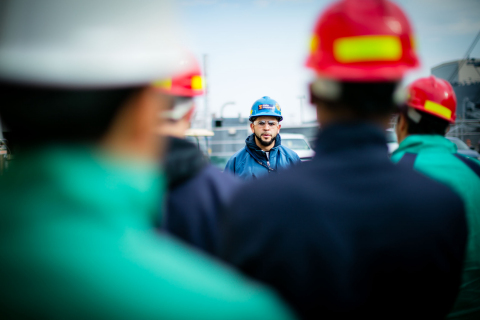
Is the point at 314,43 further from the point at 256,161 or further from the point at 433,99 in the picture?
the point at 256,161

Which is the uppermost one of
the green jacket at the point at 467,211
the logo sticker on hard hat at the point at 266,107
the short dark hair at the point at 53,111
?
the logo sticker on hard hat at the point at 266,107

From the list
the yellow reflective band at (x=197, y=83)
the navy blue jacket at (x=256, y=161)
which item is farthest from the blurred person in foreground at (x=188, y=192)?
the navy blue jacket at (x=256, y=161)

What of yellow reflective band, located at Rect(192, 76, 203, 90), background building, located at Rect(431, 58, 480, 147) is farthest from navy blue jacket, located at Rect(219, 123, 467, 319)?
background building, located at Rect(431, 58, 480, 147)

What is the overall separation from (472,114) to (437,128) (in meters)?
34.0

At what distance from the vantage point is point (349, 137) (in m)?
1.09

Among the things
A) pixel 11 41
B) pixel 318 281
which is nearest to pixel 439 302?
pixel 318 281

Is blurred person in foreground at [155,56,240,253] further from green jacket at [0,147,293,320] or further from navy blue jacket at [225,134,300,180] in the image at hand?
navy blue jacket at [225,134,300,180]

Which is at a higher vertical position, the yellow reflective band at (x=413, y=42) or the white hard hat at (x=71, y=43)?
the yellow reflective band at (x=413, y=42)

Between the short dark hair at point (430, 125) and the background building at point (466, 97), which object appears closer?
the short dark hair at point (430, 125)

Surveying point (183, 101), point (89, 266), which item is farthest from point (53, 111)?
point (183, 101)

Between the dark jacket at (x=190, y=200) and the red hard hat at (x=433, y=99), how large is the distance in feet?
5.13

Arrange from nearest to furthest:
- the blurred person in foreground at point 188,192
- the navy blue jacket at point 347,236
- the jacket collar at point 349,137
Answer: the navy blue jacket at point 347,236
the jacket collar at point 349,137
the blurred person in foreground at point 188,192

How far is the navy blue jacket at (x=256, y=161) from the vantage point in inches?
178

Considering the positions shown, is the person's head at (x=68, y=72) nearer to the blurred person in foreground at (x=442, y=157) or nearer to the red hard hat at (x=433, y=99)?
the blurred person in foreground at (x=442, y=157)
